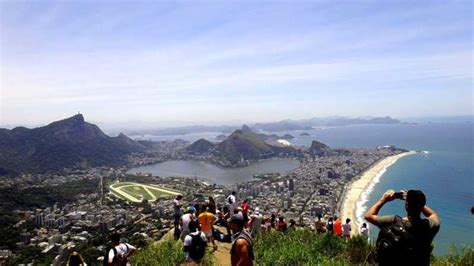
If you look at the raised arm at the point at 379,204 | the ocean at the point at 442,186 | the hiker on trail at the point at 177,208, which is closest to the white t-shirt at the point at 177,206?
the hiker on trail at the point at 177,208

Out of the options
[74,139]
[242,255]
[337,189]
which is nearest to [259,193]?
[337,189]

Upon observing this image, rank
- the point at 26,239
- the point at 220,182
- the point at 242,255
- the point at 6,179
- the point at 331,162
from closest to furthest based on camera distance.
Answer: the point at 242,255 → the point at 26,239 → the point at 6,179 → the point at 220,182 → the point at 331,162

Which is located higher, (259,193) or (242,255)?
(242,255)

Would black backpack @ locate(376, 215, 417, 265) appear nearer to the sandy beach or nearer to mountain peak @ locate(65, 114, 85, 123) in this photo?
the sandy beach

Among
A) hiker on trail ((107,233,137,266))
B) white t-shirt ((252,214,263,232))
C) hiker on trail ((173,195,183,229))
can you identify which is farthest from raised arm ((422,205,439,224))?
hiker on trail ((173,195,183,229))

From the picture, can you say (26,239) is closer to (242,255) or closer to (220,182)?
(242,255)

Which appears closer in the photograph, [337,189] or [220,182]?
[337,189]
